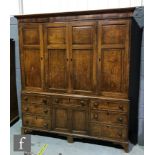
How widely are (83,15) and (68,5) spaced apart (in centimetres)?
71

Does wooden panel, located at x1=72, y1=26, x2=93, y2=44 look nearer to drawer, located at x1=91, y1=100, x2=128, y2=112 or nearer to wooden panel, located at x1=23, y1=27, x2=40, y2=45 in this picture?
wooden panel, located at x1=23, y1=27, x2=40, y2=45

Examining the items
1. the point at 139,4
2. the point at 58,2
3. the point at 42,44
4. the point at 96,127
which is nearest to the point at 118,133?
the point at 96,127

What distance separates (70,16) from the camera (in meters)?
2.60

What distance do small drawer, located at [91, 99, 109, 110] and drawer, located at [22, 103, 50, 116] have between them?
0.71 m

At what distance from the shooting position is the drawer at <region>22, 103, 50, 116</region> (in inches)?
114

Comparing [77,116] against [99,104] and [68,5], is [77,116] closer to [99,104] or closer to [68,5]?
[99,104]

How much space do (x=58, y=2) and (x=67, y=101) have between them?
1.66 meters

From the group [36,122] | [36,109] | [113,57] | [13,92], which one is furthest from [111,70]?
A: [13,92]

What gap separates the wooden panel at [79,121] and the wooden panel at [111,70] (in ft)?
1.66

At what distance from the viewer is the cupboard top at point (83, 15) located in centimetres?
236

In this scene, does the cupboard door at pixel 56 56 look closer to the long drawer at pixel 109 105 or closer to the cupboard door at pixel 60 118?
the cupboard door at pixel 60 118

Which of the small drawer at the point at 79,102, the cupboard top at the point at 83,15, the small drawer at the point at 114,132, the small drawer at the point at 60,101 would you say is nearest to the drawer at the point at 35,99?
the small drawer at the point at 60,101

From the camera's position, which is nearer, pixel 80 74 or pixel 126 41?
pixel 126 41

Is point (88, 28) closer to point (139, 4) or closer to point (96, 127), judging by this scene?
point (139, 4)
